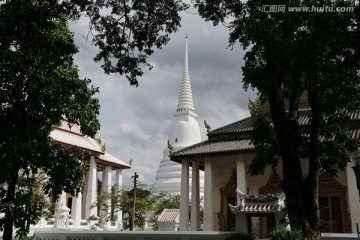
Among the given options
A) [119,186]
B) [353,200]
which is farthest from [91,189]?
[353,200]

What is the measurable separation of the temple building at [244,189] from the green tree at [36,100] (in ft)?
36.0

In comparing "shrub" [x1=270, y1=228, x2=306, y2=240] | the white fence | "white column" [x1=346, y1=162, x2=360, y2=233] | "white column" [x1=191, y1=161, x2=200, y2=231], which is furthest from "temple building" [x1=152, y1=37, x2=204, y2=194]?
"shrub" [x1=270, y1=228, x2=306, y2=240]

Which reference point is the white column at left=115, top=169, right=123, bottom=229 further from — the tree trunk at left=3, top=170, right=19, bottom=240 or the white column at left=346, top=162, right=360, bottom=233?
the tree trunk at left=3, top=170, right=19, bottom=240

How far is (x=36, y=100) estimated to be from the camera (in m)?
9.53

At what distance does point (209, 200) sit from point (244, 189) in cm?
244

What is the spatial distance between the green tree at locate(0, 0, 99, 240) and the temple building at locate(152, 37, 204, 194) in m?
27.0

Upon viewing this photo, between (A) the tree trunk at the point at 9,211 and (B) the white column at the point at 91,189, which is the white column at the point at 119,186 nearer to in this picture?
(B) the white column at the point at 91,189

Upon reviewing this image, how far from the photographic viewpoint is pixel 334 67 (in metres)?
7.08

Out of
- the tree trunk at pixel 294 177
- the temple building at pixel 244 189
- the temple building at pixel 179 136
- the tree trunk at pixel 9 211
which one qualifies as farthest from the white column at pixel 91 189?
the tree trunk at pixel 294 177

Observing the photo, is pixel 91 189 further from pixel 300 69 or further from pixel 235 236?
pixel 300 69

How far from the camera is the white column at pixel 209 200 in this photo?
2314 cm

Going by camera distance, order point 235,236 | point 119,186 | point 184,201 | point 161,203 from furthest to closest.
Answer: point 119,186 < point 161,203 < point 184,201 < point 235,236

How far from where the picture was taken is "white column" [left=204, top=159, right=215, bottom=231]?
75.9ft

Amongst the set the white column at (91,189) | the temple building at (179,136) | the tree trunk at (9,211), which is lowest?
the tree trunk at (9,211)
